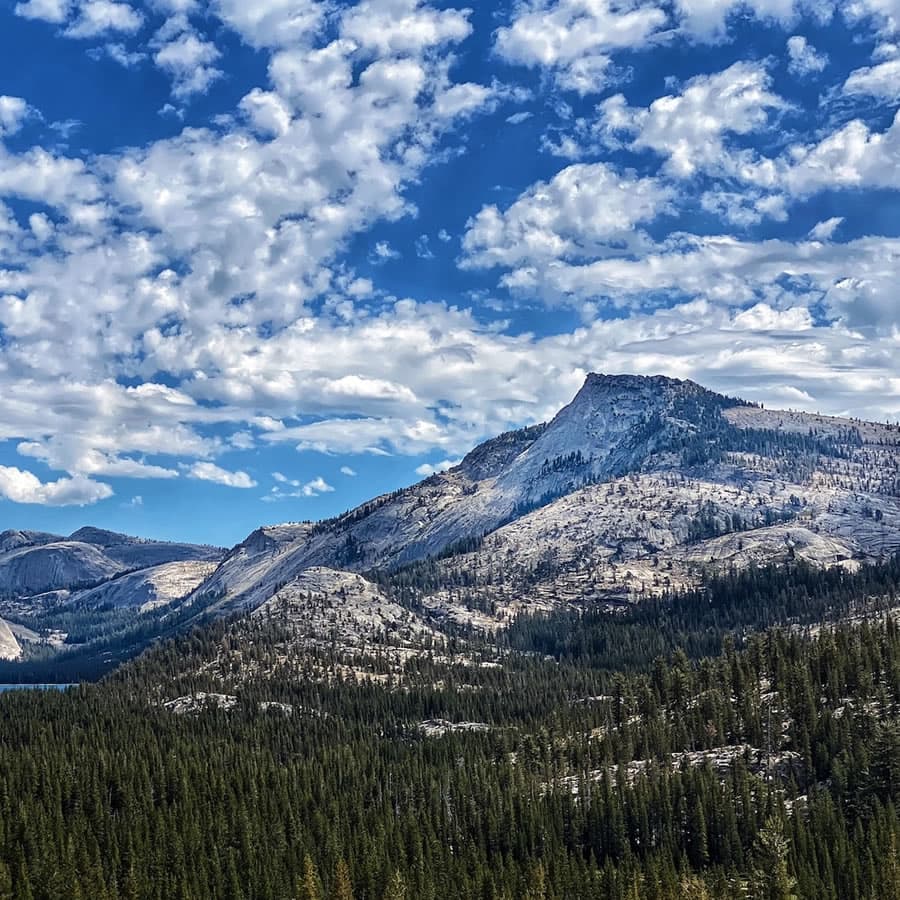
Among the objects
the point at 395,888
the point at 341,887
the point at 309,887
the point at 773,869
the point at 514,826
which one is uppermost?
the point at 309,887

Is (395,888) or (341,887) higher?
(341,887)

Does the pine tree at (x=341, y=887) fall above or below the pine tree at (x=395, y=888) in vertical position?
above

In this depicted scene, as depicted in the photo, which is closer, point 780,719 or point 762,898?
point 762,898

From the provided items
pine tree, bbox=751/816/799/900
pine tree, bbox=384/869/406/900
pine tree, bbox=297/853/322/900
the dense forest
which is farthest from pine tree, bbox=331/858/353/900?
pine tree, bbox=751/816/799/900

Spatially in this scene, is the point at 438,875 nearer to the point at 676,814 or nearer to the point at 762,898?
the point at 676,814

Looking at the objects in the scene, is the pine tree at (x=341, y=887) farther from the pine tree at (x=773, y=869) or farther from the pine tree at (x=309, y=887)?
the pine tree at (x=773, y=869)

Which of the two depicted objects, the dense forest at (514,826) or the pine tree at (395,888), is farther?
the dense forest at (514,826)

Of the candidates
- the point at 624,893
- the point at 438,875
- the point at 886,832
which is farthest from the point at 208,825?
the point at 886,832

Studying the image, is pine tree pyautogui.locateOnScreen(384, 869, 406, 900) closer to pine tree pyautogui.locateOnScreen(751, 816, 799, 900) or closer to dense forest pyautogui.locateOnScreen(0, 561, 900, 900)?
dense forest pyautogui.locateOnScreen(0, 561, 900, 900)

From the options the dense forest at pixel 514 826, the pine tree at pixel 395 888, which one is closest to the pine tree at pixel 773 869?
the dense forest at pixel 514 826

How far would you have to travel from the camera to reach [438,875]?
6083 inches

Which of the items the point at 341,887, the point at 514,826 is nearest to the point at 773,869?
the point at 341,887

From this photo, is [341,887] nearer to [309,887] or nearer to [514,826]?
[309,887]

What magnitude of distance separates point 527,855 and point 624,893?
1136 inches
